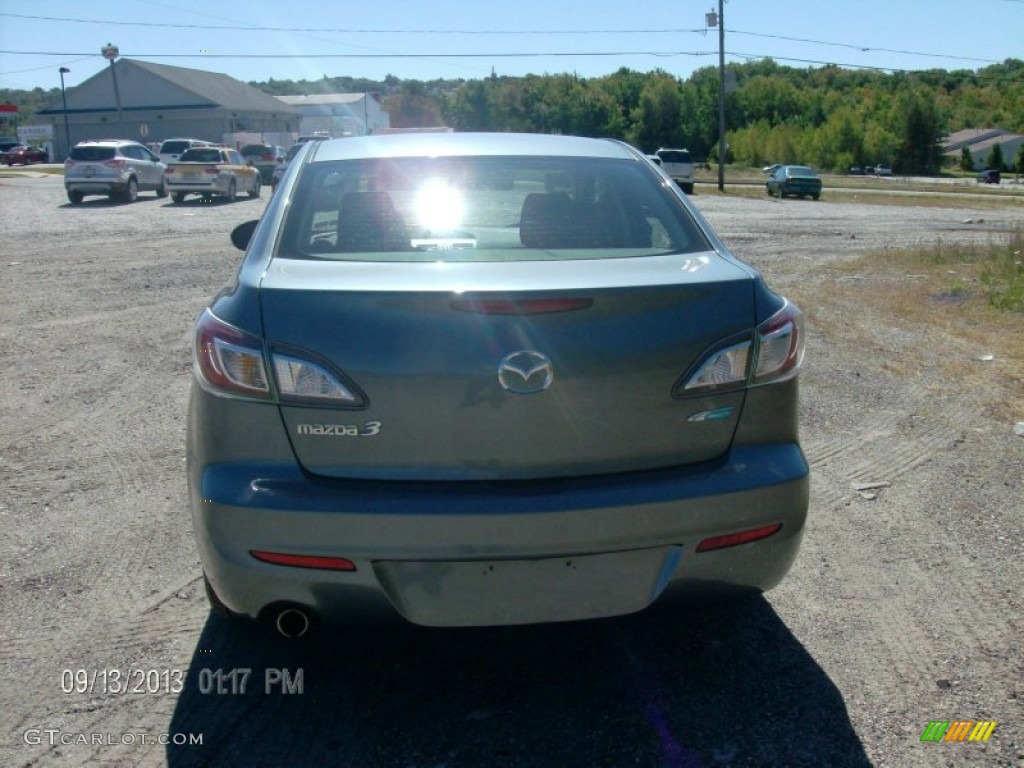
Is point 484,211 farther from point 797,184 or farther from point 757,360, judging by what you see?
point 797,184

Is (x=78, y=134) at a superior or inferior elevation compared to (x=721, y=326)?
superior

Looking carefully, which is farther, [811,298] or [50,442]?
[811,298]

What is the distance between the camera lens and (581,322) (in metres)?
2.68

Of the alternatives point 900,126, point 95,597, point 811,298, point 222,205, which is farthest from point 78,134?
point 95,597

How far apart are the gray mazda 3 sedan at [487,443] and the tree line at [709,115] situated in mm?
48698

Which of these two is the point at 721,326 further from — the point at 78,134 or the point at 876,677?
the point at 78,134

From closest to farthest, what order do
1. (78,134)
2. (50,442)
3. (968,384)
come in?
(50,442)
(968,384)
(78,134)

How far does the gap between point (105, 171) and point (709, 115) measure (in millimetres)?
60460

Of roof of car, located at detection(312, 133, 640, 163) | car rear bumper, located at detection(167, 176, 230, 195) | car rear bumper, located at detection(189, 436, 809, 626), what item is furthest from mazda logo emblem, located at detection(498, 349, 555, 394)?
car rear bumper, located at detection(167, 176, 230, 195)

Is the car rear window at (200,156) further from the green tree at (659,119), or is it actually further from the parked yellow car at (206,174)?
the green tree at (659,119)

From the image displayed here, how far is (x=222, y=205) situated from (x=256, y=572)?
26.6m

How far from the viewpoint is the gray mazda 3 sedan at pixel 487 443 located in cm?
262

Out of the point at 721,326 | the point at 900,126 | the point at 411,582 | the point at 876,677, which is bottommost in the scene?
the point at 876,677

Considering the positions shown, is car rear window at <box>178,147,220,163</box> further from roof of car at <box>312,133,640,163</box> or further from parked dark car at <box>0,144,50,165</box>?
parked dark car at <box>0,144,50,165</box>
